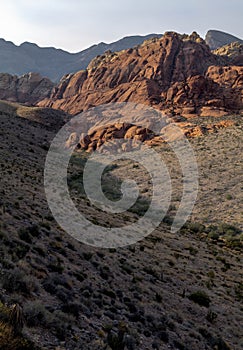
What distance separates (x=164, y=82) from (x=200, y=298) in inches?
3524

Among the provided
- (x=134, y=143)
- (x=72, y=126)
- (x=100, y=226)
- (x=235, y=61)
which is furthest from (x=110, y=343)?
(x=235, y=61)

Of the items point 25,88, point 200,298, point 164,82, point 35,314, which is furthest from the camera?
point 25,88

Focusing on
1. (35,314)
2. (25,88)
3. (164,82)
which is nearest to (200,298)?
(35,314)

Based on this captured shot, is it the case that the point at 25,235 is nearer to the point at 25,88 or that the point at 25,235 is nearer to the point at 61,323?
the point at 61,323

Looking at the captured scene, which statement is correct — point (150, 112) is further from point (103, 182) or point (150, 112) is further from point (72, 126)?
point (103, 182)

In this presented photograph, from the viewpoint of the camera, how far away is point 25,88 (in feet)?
488

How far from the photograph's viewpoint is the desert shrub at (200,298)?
1830 cm

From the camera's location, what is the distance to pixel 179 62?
107562 mm

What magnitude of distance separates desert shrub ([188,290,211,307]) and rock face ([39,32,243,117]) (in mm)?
65309

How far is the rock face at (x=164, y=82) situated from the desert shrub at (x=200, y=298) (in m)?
65.3

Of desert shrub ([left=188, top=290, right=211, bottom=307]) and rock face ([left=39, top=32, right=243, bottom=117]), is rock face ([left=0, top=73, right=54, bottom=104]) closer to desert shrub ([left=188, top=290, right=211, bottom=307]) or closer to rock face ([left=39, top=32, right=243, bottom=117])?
rock face ([left=39, top=32, right=243, bottom=117])

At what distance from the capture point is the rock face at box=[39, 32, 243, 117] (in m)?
85.2

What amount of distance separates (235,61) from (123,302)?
12186 centimetres

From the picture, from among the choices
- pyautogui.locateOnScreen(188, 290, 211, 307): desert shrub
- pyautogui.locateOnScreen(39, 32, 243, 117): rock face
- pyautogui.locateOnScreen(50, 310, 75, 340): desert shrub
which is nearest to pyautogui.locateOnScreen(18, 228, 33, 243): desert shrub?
pyautogui.locateOnScreen(50, 310, 75, 340): desert shrub
